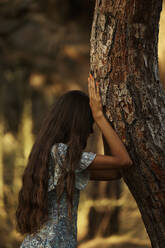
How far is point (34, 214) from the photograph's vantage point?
2.17m

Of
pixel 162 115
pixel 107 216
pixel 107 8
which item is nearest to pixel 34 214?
pixel 162 115

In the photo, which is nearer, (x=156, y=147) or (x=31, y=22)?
(x=156, y=147)

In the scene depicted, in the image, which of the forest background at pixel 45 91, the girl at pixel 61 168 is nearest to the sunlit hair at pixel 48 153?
the girl at pixel 61 168

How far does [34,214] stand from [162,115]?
3.00 feet

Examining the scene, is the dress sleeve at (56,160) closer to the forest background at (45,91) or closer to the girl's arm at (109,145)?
the girl's arm at (109,145)

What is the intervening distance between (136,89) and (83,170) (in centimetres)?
55

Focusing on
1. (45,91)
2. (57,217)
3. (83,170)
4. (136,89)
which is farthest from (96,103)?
(45,91)

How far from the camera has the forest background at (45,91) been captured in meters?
6.73

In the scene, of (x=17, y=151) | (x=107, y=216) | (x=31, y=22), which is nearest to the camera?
(x=107, y=216)

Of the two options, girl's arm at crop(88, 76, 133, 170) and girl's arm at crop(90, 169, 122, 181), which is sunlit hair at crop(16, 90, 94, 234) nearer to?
girl's arm at crop(88, 76, 133, 170)

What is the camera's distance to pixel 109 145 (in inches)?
87.4

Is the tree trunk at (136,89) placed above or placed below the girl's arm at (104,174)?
above

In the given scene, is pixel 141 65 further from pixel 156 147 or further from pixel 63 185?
pixel 63 185

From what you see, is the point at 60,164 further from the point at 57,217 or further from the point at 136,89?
the point at 136,89
